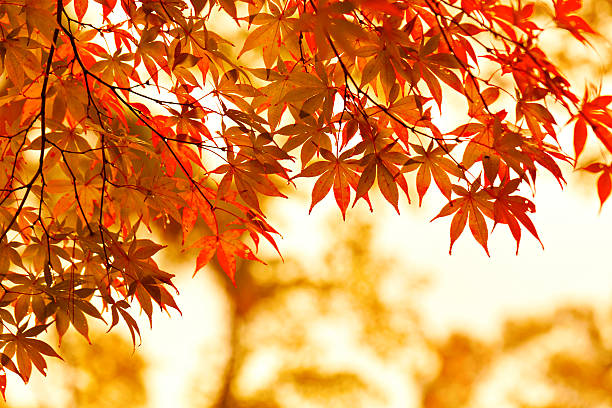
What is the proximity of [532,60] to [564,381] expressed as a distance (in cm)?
384

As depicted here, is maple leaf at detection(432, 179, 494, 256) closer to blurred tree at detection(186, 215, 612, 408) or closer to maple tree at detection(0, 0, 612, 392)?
maple tree at detection(0, 0, 612, 392)

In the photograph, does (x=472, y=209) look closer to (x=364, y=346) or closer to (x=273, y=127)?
(x=273, y=127)

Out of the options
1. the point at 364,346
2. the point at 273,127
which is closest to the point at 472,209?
the point at 273,127

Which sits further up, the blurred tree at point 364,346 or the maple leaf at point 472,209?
the blurred tree at point 364,346

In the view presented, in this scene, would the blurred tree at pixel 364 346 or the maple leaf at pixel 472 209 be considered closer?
the maple leaf at pixel 472 209

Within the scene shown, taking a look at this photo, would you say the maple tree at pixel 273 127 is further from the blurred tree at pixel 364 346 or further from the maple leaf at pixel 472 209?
the blurred tree at pixel 364 346

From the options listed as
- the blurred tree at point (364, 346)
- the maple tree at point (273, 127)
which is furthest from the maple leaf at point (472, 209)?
the blurred tree at point (364, 346)

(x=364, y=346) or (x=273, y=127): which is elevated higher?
(x=364, y=346)

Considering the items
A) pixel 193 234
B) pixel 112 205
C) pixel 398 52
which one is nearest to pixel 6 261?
pixel 112 205

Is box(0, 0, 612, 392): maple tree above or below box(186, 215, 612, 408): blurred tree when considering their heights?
below

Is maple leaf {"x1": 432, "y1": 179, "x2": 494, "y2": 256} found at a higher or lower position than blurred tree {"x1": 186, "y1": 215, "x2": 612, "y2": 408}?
lower

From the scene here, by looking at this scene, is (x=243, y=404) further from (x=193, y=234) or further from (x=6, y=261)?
(x=6, y=261)

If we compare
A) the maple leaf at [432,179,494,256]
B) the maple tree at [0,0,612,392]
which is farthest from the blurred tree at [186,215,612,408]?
the maple leaf at [432,179,494,256]

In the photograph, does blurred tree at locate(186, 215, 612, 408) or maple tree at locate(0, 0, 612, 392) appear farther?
blurred tree at locate(186, 215, 612, 408)
